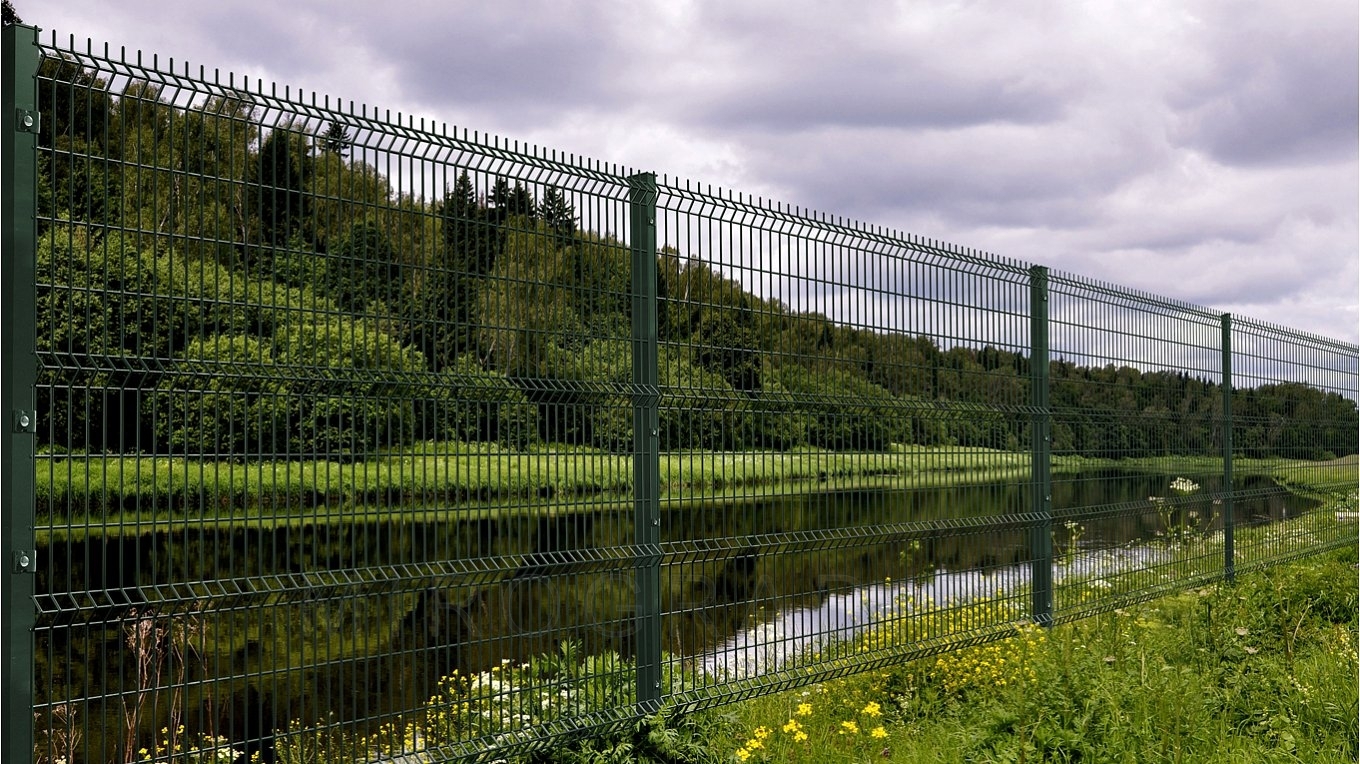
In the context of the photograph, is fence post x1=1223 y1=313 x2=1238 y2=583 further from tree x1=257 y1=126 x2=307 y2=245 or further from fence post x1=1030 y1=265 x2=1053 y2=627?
tree x1=257 y1=126 x2=307 y2=245

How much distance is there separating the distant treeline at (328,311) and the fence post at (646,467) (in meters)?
0.07

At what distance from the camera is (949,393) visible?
27.1 feet

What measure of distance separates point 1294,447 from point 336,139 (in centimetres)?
1275

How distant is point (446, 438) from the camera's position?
17.2 ft

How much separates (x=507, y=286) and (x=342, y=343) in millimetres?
876

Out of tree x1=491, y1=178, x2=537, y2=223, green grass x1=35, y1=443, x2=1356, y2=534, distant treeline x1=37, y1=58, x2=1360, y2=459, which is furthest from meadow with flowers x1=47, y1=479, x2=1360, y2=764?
tree x1=491, y1=178, x2=537, y2=223

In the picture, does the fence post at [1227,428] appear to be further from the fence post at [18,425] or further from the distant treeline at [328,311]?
the fence post at [18,425]

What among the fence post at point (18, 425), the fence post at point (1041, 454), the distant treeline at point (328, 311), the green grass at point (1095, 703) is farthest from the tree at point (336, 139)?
the fence post at point (1041, 454)

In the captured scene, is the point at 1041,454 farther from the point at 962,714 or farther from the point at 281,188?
the point at 281,188

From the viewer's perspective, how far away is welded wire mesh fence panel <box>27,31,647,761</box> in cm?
443

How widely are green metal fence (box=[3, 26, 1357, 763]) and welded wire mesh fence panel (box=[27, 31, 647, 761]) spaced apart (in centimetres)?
2

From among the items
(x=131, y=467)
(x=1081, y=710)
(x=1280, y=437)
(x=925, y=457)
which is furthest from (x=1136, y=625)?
(x=131, y=467)

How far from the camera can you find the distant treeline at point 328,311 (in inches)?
175

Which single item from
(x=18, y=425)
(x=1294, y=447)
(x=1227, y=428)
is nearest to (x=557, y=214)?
(x=18, y=425)
